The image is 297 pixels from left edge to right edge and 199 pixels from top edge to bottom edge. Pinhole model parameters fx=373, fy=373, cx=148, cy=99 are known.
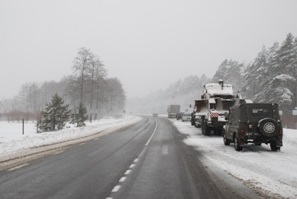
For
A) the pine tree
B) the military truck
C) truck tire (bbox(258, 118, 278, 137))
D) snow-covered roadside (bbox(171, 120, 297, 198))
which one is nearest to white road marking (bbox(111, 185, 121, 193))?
snow-covered roadside (bbox(171, 120, 297, 198))

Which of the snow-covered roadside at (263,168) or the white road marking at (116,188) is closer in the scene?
the white road marking at (116,188)

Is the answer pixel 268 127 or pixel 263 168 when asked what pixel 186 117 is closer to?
pixel 268 127

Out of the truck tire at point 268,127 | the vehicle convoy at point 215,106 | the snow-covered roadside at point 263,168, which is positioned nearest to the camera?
the snow-covered roadside at point 263,168

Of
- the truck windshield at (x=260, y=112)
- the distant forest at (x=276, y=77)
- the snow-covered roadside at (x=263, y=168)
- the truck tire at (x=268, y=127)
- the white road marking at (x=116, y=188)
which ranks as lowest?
the white road marking at (x=116, y=188)

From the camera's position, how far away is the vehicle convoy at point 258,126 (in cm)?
1608

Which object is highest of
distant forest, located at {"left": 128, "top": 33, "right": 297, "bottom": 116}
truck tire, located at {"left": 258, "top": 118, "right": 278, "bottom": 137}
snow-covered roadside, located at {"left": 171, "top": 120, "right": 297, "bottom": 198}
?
distant forest, located at {"left": 128, "top": 33, "right": 297, "bottom": 116}

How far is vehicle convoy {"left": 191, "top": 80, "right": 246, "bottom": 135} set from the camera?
1009 inches

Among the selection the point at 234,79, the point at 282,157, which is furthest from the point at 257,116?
the point at 234,79

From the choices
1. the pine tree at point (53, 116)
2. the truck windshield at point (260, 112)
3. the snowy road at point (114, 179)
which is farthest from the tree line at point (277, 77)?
the snowy road at point (114, 179)

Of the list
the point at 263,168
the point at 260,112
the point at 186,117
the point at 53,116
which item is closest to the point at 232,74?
the point at 186,117

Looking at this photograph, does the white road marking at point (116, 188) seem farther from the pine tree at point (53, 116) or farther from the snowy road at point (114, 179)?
the pine tree at point (53, 116)

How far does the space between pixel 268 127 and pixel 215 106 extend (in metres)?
11.2

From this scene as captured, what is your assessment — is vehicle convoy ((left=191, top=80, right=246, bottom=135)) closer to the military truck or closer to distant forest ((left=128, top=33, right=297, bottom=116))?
the military truck

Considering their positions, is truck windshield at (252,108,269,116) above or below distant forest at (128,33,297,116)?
below
